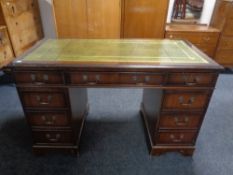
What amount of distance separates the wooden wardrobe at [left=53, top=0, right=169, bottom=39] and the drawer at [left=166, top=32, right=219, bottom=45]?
8.8 inches

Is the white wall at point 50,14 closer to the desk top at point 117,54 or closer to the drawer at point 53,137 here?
the desk top at point 117,54

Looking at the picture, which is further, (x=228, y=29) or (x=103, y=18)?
(x=228, y=29)

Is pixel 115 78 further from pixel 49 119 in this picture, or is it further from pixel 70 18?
pixel 70 18

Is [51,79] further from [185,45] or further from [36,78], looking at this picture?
[185,45]

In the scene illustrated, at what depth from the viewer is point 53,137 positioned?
1437 millimetres

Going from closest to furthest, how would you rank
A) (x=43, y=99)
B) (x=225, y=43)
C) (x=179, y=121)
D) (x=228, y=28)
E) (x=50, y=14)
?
(x=43, y=99), (x=179, y=121), (x=228, y=28), (x=225, y=43), (x=50, y=14)

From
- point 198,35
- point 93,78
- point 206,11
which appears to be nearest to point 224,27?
point 198,35

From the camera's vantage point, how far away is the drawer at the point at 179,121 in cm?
133

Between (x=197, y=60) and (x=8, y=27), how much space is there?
2210 mm

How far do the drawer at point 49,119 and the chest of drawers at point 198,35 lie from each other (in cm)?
231

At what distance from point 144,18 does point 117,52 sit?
5.58ft

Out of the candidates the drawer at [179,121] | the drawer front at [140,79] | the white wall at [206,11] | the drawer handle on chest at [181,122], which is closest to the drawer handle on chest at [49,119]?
the drawer front at [140,79]

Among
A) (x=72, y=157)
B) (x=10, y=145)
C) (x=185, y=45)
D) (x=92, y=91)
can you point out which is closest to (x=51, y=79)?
(x=72, y=157)

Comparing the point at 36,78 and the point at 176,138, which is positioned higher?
the point at 36,78
